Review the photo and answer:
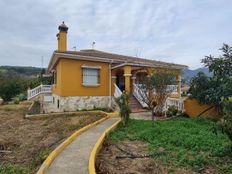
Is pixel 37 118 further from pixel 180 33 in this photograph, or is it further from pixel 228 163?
pixel 180 33

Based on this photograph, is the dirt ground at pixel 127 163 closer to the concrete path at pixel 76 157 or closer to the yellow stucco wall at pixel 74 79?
the concrete path at pixel 76 157

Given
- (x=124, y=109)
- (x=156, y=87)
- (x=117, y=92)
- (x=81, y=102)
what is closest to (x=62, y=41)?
(x=81, y=102)

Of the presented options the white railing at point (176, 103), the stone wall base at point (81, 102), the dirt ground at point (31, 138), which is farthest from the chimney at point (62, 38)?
the white railing at point (176, 103)

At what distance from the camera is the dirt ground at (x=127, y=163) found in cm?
562

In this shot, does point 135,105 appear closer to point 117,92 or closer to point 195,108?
point 117,92

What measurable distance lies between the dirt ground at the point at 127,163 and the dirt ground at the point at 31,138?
184cm

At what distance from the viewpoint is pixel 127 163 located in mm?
6227

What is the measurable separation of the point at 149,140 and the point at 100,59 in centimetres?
965

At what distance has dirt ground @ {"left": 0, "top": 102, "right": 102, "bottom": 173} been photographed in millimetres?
7152

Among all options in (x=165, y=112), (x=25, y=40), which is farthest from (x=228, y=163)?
(x=25, y=40)

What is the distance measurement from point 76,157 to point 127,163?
1.49m

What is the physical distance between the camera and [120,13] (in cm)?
1617

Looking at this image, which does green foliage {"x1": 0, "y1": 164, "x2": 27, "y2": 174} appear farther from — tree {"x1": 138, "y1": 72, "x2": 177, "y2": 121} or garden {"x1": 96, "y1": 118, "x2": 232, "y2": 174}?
tree {"x1": 138, "y1": 72, "x2": 177, "y2": 121}

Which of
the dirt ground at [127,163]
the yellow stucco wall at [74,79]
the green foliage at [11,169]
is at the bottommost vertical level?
the green foliage at [11,169]
